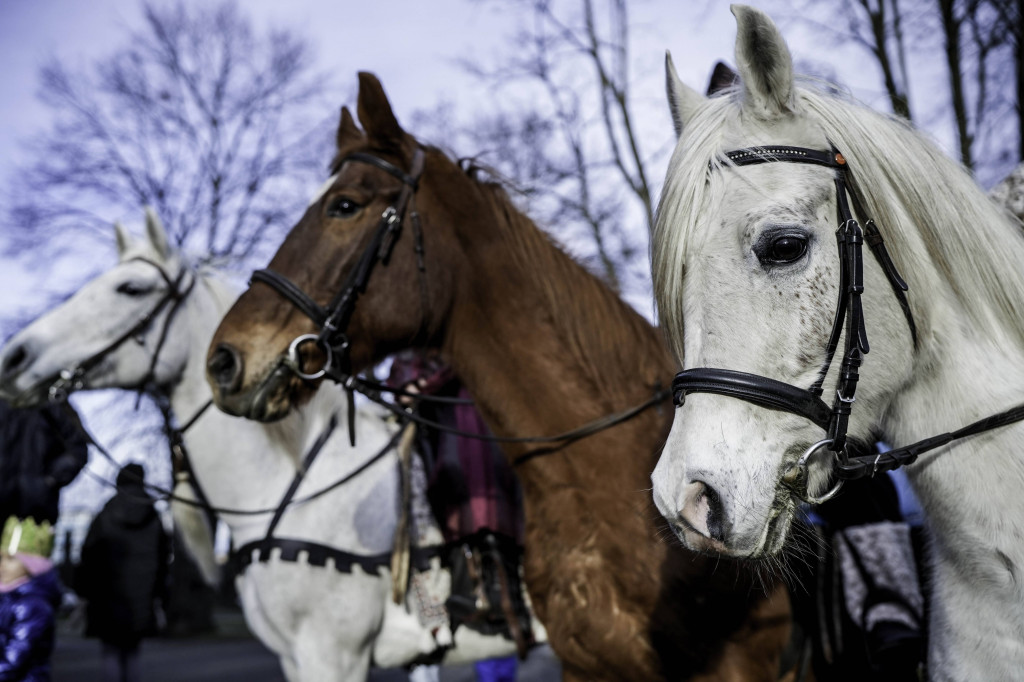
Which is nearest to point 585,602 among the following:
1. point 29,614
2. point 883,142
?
point 883,142

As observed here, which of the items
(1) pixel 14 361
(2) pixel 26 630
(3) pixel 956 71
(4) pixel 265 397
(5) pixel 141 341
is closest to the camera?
(4) pixel 265 397

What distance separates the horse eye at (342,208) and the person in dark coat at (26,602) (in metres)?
3.33

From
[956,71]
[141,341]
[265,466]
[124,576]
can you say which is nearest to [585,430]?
[265,466]

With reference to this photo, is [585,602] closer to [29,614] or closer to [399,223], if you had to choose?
[399,223]

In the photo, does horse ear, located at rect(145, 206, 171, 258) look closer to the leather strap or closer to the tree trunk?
the leather strap

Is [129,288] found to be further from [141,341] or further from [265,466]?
[265,466]

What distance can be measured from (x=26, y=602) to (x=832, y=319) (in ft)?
15.9

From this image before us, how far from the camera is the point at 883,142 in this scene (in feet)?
5.67

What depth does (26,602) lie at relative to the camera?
452cm

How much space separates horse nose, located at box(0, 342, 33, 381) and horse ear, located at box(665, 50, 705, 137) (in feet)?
12.3

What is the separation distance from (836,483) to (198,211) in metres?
15.6

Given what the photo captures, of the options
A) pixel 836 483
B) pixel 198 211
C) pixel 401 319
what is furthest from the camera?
pixel 198 211

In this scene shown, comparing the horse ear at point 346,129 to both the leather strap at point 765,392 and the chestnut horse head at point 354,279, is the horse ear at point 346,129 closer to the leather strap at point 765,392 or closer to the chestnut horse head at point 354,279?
the chestnut horse head at point 354,279

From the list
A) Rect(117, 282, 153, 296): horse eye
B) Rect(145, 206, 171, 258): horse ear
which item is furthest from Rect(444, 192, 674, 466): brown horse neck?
Rect(145, 206, 171, 258): horse ear
